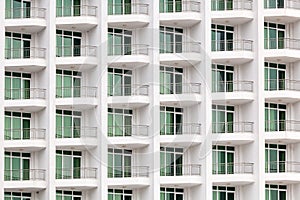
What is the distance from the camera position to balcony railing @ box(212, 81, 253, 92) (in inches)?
1826

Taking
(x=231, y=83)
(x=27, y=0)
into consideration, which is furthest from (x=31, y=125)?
(x=231, y=83)

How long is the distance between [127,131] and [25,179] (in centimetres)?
465

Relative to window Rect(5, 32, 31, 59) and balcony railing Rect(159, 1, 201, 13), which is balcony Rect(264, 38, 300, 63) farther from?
window Rect(5, 32, 31, 59)

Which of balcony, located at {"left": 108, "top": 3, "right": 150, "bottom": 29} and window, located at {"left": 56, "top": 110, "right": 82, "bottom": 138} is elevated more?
balcony, located at {"left": 108, "top": 3, "right": 150, "bottom": 29}

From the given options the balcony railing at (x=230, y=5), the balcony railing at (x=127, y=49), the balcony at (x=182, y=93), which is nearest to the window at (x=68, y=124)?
the balcony railing at (x=127, y=49)

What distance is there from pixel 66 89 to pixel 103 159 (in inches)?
132

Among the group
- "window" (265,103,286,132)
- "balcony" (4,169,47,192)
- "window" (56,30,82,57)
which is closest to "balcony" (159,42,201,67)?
"window" (56,30,82,57)

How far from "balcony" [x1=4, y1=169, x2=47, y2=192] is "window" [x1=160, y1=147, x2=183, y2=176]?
499 centimetres

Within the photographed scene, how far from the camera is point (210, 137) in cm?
4581

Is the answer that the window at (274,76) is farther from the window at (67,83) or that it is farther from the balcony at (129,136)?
the window at (67,83)

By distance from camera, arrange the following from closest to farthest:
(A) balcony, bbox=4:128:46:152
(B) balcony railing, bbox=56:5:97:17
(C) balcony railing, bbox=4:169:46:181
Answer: (A) balcony, bbox=4:128:46:152 → (C) balcony railing, bbox=4:169:46:181 → (B) balcony railing, bbox=56:5:97:17

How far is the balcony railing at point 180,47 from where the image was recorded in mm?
46094

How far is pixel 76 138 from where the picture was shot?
148 ft

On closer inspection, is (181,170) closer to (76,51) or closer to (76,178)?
(76,178)
